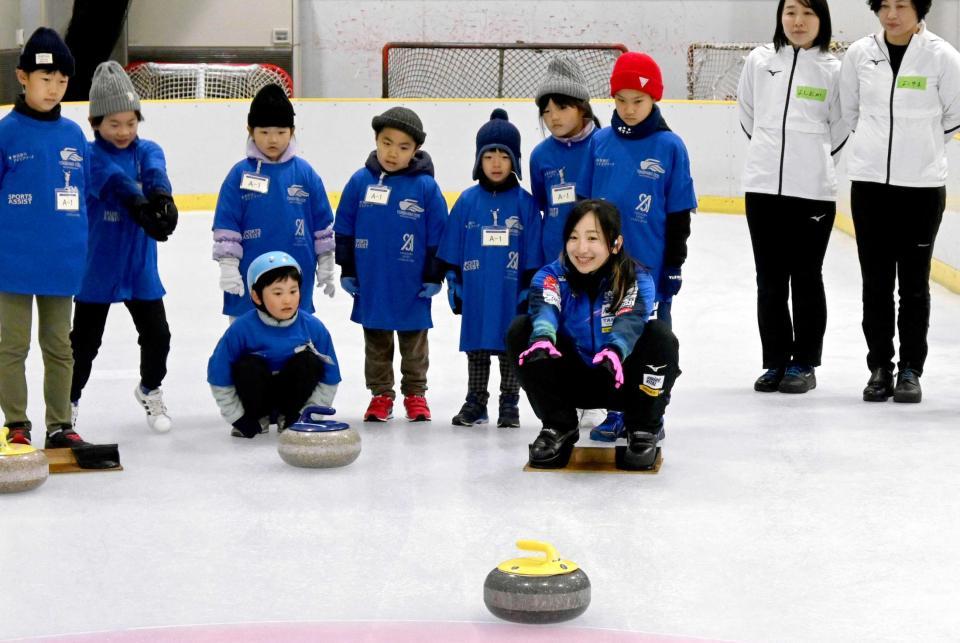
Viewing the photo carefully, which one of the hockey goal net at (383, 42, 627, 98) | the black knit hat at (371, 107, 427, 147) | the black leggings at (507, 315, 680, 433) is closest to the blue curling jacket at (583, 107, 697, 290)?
the black leggings at (507, 315, 680, 433)

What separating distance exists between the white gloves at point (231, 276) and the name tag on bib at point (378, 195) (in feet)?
1.53

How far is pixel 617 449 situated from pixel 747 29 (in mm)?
9414

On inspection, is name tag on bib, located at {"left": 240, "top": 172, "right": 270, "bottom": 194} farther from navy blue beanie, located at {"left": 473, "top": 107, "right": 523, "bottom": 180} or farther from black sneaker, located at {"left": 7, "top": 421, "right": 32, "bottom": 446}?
black sneaker, located at {"left": 7, "top": 421, "right": 32, "bottom": 446}

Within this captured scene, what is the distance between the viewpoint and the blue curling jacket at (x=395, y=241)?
4.43m

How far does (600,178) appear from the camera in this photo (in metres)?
4.21

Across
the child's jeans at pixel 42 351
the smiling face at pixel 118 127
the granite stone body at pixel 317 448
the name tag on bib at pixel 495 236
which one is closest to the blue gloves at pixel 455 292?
the name tag on bib at pixel 495 236

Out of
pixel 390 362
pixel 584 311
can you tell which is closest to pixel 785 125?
pixel 584 311

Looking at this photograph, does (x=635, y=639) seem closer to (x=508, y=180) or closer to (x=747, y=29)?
(x=508, y=180)

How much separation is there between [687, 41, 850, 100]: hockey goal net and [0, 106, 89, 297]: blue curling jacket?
322 inches

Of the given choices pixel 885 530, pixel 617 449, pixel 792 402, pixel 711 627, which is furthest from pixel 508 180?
pixel 711 627

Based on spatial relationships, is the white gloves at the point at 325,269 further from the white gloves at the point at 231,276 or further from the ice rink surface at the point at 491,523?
the ice rink surface at the point at 491,523

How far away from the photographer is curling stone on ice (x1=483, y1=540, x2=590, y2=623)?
2584mm

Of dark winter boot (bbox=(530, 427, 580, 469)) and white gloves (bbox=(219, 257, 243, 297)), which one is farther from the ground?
white gloves (bbox=(219, 257, 243, 297))

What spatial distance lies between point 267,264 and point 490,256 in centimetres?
69
